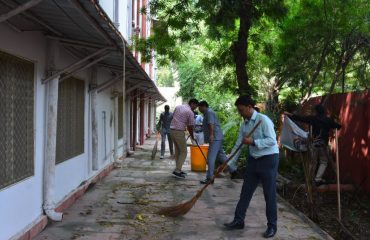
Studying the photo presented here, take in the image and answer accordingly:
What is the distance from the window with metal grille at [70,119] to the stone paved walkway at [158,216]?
823mm

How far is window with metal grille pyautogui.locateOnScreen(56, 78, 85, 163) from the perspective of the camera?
7.26m

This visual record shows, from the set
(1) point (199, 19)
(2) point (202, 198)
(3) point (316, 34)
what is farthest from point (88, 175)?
(3) point (316, 34)

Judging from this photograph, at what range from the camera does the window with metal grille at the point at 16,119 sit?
489 cm

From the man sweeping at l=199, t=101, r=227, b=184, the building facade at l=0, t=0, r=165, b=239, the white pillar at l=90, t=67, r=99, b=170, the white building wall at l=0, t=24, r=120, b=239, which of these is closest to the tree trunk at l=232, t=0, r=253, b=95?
the man sweeping at l=199, t=101, r=227, b=184

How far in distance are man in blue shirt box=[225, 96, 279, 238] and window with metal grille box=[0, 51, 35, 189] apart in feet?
8.21

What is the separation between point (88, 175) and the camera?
361 inches

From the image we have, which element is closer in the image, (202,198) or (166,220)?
(166,220)

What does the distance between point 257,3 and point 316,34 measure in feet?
5.82

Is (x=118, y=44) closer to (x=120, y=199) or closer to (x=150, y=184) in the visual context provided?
Answer: (x=120, y=199)

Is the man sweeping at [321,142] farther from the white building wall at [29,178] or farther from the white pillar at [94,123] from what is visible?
the white building wall at [29,178]

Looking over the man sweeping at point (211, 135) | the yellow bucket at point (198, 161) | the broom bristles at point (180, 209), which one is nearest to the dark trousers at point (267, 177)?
the broom bristles at point (180, 209)

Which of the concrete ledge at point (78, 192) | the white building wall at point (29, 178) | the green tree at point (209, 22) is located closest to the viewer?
the white building wall at point (29, 178)

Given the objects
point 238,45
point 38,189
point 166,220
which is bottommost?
point 166,220

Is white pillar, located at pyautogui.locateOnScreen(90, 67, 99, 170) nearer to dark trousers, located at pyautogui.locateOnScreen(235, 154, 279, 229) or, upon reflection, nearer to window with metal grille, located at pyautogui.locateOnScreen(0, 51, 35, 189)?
window with metal grille, located at pyautogui.locateOnScreen(0, 51, 35, 189)
